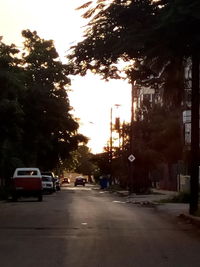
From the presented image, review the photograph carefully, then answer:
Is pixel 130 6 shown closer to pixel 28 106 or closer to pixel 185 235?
pixel 185 235

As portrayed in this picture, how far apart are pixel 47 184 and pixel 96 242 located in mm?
43024

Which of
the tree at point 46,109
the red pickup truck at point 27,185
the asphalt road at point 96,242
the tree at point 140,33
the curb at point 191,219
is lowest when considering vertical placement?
the asphalt road at point 96,242

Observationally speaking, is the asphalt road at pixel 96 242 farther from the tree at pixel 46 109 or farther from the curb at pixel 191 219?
the tree at pixel 46 109

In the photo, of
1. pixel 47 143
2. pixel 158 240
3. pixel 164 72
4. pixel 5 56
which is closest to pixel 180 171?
pixel 47 143

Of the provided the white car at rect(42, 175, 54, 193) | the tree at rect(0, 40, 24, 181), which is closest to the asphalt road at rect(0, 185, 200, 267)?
the tree at rect(0, 40, 24, 181)

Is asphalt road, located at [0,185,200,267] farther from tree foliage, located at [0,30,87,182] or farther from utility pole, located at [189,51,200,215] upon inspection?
tree foliage, located at [0,30,87,182]

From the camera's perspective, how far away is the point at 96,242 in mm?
15516

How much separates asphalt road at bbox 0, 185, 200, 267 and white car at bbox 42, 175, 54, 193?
34.9 metres

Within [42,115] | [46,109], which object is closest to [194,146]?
[42,115]

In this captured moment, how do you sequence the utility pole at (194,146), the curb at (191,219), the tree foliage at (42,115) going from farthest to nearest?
the tree foliage at (42,115) < the utility pole at (194,146) < the curb at (191,219)

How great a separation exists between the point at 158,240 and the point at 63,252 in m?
3.47

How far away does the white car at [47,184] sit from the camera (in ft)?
191

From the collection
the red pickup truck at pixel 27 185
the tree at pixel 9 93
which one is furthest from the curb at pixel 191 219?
the red pickup truck at pixel 27 185

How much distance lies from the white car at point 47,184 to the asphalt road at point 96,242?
34.9 m
